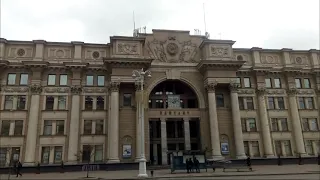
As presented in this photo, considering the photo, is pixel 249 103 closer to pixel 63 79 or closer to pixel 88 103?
pixel 88 103

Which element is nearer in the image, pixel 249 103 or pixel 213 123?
pixel 213 123

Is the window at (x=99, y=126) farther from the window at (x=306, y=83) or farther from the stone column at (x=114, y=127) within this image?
the window at (x=306, y=83)

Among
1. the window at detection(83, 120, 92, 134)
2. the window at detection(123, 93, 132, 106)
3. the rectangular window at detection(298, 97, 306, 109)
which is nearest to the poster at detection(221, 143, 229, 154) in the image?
the window at detection(123, 93, 132, 106)

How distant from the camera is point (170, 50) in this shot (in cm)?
4584

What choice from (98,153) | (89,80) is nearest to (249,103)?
(98,153)

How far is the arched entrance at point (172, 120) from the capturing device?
141 ft

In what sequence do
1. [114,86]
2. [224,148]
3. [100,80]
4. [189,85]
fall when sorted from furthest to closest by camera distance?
[189,85] → [100,80] → [224,148] → [114,86]

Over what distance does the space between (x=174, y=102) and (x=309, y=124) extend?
23375 mm

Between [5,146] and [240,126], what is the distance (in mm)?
33909

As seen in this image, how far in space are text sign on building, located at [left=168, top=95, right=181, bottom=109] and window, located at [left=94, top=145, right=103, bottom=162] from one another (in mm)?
12273

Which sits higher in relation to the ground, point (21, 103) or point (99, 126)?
point (21, 103)

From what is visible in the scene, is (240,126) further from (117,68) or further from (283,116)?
(117,68)

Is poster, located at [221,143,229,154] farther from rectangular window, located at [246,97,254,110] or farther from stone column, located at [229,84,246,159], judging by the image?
rectangular window, located at [246,97,254,110]

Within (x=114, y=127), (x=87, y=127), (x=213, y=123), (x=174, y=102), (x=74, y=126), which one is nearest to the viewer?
(x=114, y=127)
